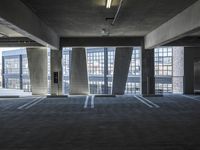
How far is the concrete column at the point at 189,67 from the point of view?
25953mm

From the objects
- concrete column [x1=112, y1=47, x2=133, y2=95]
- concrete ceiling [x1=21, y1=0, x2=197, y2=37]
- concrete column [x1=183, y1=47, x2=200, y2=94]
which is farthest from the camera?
concrete column [x1=112, y1=47, x2=133, y2=95]

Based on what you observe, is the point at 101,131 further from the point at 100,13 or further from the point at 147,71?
the point at 147,71

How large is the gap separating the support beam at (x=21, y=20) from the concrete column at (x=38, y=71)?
10502 millimetres

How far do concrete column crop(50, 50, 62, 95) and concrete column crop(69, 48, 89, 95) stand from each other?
198 inches

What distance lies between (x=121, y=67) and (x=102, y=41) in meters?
6.21

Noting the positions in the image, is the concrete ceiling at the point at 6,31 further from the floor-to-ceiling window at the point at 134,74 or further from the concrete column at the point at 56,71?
the floor-to-ceiling window at the point at 134,74

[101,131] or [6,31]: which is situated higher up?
[6,31]

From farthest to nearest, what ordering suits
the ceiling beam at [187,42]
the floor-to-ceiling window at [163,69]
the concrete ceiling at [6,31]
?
the floor-to-ceiling window at [163,69]
the ceiling beam at [187,42]
the concrete ceiling at [6,31]

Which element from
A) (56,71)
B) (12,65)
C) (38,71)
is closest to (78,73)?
(38,71)

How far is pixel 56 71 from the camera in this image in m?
24.5

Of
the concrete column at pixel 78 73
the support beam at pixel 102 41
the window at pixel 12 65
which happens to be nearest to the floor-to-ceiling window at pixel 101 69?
the concrete column at pixel 78 73

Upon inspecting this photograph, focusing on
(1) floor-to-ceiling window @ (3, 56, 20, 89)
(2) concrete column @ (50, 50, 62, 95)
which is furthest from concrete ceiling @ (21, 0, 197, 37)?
(1) floor-to-ceiling window @ (3, 56, 20, 89)

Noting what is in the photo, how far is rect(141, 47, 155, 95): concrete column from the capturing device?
24312 millimetres

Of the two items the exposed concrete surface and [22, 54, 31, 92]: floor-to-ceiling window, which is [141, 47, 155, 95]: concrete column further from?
[22, 54, 31, 92]: floor-to-ceiling window
